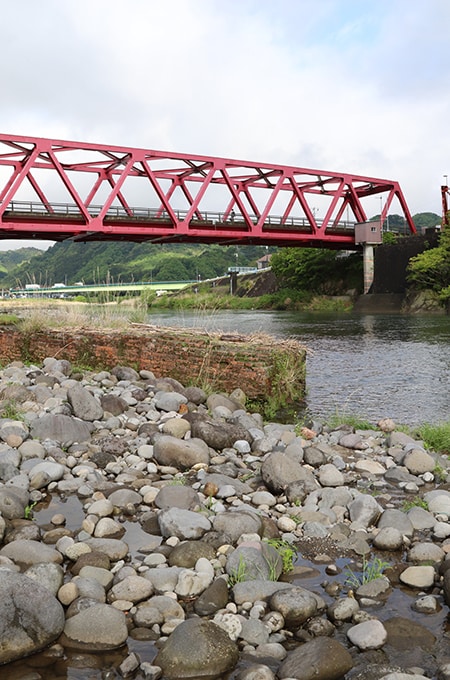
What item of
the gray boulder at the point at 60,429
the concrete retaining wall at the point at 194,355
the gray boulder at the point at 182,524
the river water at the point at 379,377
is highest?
the concrete retaining wall at the point at 194,355

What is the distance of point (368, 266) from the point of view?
169 feet

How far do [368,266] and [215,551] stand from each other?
4979 centimetres

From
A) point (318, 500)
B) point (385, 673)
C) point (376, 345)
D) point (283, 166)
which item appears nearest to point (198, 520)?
point (318, 500)

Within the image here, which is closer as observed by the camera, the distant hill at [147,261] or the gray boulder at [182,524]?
the gray boulder at [182,524]

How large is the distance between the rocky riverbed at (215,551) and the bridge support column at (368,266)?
150ft

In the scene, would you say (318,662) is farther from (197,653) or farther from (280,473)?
(280,473)

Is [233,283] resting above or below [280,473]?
above

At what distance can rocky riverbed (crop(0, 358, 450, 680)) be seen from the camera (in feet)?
9.90

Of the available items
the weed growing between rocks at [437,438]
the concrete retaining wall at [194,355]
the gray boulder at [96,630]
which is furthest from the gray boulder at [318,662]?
the concrete retaining wall at [194,355]

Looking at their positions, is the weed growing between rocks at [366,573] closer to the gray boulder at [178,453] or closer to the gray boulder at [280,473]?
the gray boulder at [280,473]

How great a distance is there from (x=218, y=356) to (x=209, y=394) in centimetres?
77

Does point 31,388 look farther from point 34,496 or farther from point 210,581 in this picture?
point 210,581

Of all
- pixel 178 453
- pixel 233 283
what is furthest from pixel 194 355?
pixel 233 283

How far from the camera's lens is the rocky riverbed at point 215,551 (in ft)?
9.90
